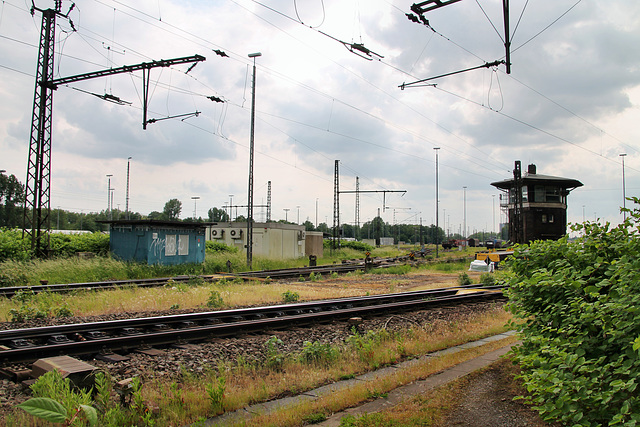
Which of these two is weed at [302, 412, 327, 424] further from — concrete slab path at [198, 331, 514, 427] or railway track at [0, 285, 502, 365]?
railway track at [0, 285, 502, 365]

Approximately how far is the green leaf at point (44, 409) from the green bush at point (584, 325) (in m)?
3.53

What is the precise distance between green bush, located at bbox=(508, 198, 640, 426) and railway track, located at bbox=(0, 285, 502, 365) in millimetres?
6097

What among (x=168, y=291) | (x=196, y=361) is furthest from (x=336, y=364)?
(x=168, y=291)

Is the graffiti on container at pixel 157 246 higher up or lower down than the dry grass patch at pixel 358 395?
higher up

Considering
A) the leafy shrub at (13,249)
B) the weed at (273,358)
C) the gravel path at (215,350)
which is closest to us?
the gravel path at (215,350)

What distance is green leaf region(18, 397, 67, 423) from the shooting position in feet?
7.60

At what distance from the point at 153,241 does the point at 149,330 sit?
1715cm

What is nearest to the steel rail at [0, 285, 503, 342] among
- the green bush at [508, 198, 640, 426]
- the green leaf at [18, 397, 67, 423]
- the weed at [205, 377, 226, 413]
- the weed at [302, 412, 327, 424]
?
the weed at [205, 377, 226, 413]

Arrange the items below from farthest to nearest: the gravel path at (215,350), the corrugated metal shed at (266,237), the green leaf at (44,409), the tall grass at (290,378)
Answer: the corrugated metal shed at (266,237)
the gravel path at (215,350)
the tall grass at (290,378)
the green leaf at (44,409)

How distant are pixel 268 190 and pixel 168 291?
189ft

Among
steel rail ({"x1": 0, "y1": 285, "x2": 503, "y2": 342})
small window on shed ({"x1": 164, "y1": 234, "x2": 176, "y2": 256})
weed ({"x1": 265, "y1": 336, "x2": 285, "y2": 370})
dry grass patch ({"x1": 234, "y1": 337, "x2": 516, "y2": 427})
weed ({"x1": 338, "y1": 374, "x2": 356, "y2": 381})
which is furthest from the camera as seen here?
small window on shed ({"x1": 164, "y1": 234, "x2": 176, "y2": 256})

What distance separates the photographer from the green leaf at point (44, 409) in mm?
2316

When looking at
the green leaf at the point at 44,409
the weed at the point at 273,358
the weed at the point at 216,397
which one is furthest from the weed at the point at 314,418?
the green leaf at the point at 44,409

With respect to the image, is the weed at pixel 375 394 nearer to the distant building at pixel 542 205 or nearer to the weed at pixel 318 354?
the weed at pixel 318 354
